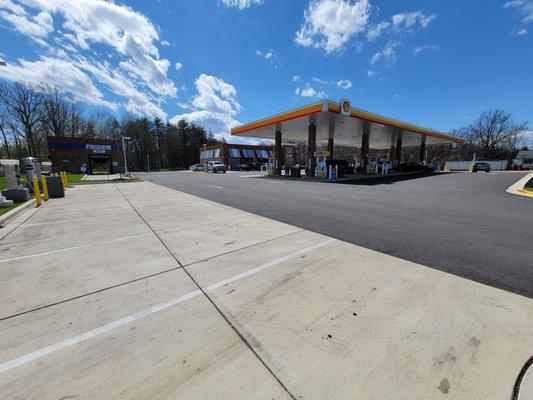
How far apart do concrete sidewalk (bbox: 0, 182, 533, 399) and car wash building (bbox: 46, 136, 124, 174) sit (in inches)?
2072

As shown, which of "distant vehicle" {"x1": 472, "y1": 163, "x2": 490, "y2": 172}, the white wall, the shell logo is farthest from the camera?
the white wall

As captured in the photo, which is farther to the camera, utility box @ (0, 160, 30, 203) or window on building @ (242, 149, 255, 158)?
window on building @ (242, 149, 255, 158)

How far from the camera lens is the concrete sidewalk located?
1928mm

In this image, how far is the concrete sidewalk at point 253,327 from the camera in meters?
1.93

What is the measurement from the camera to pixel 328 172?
23328mm

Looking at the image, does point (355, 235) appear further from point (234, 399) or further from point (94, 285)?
point (94, 285)

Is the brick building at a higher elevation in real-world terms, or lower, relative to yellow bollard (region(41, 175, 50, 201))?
higher

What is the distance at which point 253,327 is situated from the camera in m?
2.59

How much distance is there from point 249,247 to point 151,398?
3222mm

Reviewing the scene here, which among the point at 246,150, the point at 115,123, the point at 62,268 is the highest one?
the point at 115,123

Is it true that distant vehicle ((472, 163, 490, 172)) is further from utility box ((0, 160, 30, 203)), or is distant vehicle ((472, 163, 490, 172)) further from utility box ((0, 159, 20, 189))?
utility box ((0, 159, 20, 189))

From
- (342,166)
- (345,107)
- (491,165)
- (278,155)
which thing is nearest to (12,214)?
(345,107)

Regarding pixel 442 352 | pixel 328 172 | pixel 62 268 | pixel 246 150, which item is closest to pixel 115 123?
pixel 246 150

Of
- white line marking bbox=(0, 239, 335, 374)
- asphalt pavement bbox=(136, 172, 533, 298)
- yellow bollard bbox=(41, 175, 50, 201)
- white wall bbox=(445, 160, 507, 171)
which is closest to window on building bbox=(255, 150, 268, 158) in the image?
white wall bbox=(445, 160, 507, 171)
